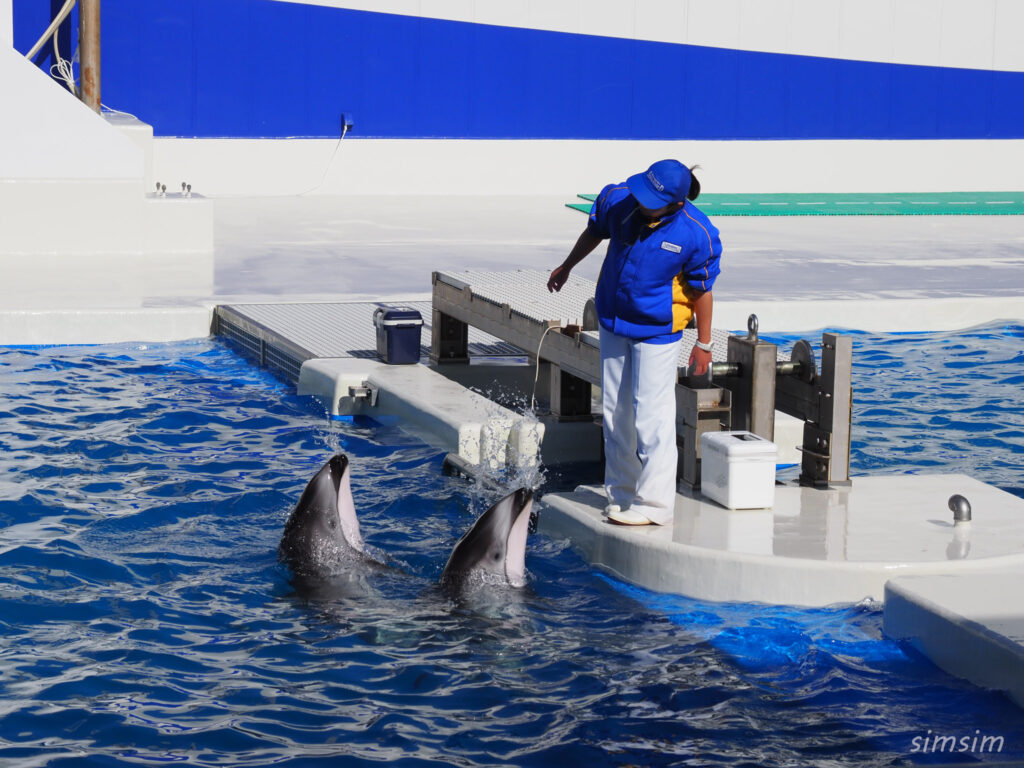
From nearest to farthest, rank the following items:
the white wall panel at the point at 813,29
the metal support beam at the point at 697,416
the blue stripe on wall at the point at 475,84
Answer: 1. the metal support beam at the point at 697,416
2. the blue stripe on wall at the point at 475,84
3. the white wall panel at the point at 813,29

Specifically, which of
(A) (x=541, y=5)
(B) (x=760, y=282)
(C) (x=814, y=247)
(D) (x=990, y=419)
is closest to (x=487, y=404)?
(D) (x=990, y=419)

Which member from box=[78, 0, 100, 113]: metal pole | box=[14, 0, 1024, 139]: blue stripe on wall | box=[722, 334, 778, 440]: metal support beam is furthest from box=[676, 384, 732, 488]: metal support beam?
box=[14, 0, 1024, 139]: blue stripe on wall

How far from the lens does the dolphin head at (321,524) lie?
204 inches

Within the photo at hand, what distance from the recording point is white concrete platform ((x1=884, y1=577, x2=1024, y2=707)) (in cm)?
434

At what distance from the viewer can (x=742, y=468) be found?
570cm

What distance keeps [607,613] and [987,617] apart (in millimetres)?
1356

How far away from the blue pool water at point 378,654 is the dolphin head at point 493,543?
0.35 ft

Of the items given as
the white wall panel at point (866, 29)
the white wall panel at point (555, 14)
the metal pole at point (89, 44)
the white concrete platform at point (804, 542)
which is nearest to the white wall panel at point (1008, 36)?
the white wall panel at point (866, 29)

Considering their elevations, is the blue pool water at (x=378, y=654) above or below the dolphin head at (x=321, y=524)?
below

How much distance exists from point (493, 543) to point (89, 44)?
11058 mm

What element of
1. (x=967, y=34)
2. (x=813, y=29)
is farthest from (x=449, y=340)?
(x=967, y=34)

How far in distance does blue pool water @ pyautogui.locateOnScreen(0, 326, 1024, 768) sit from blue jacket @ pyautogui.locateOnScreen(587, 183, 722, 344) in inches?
41.0

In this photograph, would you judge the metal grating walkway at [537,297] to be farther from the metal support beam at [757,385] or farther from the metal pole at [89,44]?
the metal pole at [89,44]
